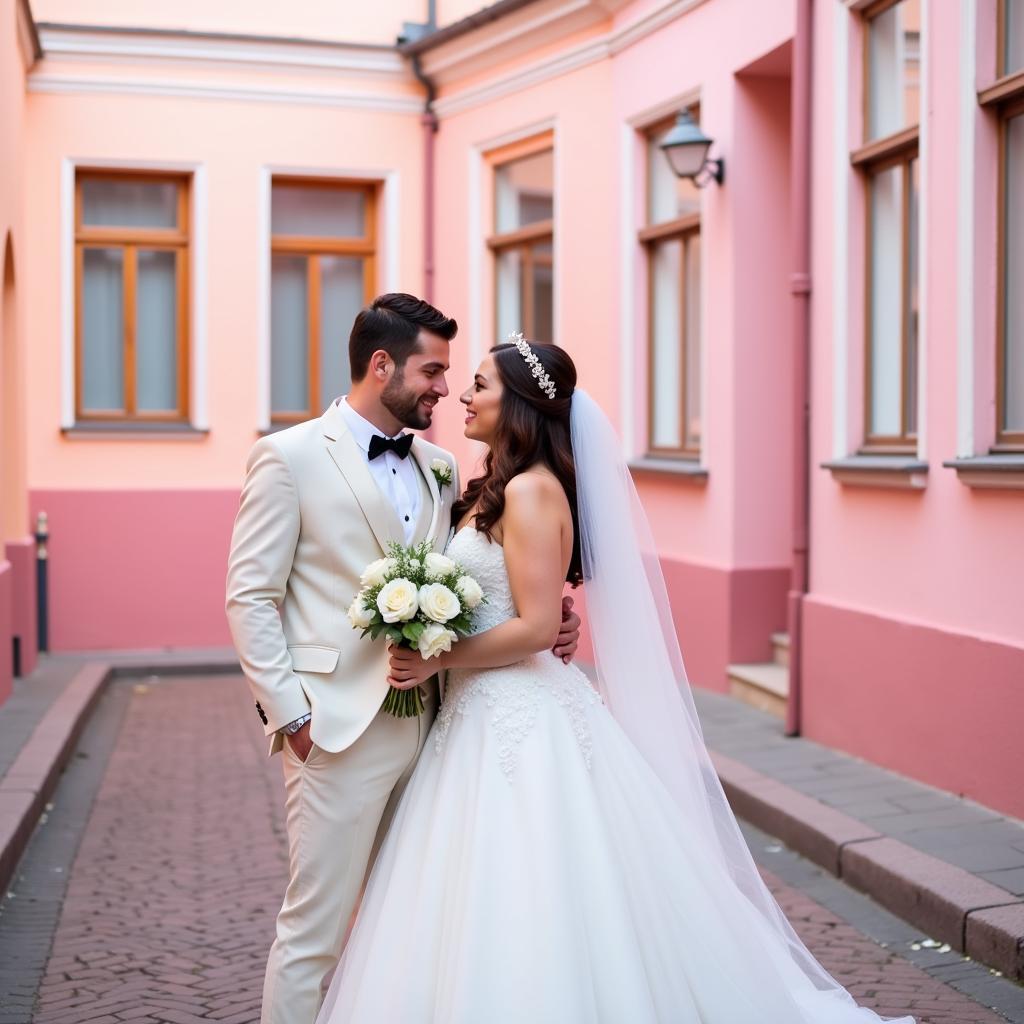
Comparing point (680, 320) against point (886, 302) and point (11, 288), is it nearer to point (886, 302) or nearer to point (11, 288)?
Answer: point (886, 302)

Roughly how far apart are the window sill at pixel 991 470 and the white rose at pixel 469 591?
3.31 metres

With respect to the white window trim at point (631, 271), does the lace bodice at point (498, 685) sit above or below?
below

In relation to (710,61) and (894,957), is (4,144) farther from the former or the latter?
(894,957)

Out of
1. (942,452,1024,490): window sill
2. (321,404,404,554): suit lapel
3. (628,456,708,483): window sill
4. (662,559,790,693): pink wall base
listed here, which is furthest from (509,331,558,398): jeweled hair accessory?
(628,456,708,483): window sill

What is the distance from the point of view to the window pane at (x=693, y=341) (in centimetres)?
1016

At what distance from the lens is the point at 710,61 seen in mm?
9477

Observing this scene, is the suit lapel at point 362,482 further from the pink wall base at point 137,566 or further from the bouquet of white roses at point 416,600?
the pink wall base at point 137,566

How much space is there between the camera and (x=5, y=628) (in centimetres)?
917

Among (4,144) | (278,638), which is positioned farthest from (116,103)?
(278,638)

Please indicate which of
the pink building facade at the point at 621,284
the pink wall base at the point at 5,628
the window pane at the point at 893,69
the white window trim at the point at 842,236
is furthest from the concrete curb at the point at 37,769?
the window pane at the point at 893,69

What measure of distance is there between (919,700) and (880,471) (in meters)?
1.16

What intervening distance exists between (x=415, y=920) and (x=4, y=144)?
7620mm

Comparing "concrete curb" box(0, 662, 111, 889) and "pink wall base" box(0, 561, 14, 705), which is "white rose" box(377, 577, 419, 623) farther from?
"pink wall base" box(0, 561, 14, 705)

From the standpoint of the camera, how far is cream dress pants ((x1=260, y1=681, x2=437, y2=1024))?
3506 millimetres
